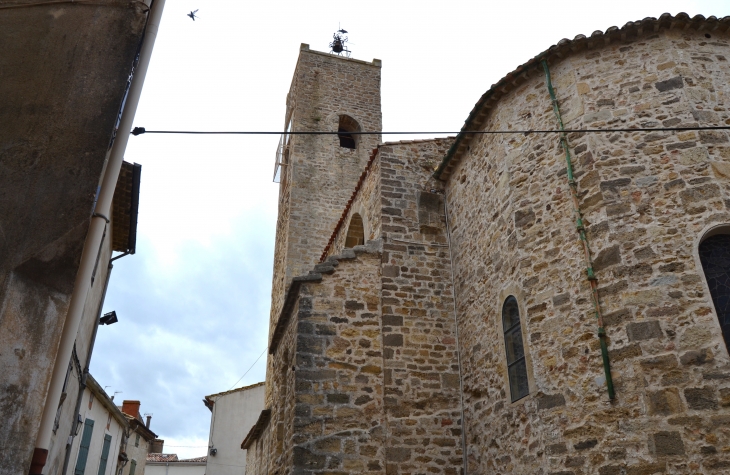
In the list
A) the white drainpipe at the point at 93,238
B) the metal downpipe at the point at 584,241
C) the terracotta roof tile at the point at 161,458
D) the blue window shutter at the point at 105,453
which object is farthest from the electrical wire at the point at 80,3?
the terracotta roof tile at the point at 161,458

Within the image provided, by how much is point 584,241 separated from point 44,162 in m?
5.55

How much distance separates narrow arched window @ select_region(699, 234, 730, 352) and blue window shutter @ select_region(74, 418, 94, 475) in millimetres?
12397

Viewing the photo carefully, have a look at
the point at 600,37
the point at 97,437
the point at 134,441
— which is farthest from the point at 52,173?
the point at 134,441

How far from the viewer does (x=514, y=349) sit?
24.7ft

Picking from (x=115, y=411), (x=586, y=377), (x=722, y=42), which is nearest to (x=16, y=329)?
(x=586, y=377)

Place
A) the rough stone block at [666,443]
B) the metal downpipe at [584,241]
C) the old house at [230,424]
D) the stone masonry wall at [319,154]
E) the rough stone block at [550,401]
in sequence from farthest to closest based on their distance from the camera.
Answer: the old house at [230,424] → the stone masonry wall at [319,154] → the rough stone block at [550,401] → the metal downpipe at [584,241] → the rough stone block at [666,443]

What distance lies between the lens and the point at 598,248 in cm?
671

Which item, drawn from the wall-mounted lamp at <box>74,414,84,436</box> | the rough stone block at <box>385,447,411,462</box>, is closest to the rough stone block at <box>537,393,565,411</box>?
the rough stone block at <box>385,447,411,462</box>

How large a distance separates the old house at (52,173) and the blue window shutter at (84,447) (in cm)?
1128

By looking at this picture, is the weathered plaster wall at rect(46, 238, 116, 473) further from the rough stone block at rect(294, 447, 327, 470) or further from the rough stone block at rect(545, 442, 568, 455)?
the rough stone block at rect(545, 442, 568, 455)

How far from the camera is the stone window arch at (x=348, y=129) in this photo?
64.4ft

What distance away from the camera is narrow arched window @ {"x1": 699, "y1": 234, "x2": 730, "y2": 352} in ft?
20.0

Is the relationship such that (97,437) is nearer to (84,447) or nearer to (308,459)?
(84,447)

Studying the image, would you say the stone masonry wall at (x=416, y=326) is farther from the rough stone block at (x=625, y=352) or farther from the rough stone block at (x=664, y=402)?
the rough stone block at (x=664, y=402)
